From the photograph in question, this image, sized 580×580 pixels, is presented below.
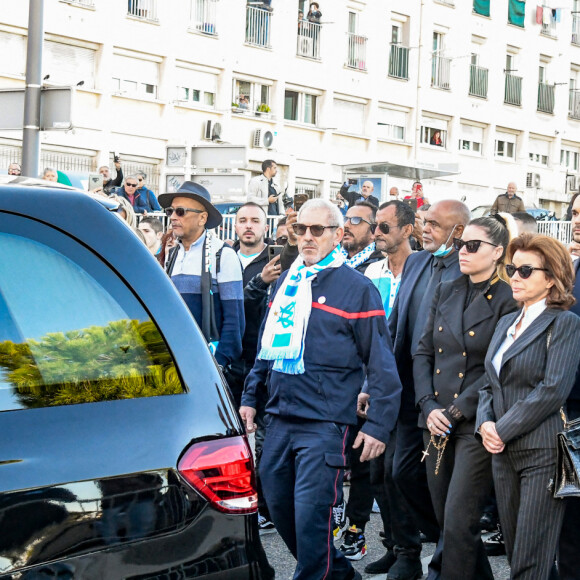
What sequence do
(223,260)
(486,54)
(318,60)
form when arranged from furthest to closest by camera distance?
(486,54) < (318,60) < (223,260)

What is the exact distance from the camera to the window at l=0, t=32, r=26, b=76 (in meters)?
26.8

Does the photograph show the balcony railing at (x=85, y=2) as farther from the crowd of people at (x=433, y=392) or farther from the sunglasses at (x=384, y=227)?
the crowd of people at (x=433, y=392)

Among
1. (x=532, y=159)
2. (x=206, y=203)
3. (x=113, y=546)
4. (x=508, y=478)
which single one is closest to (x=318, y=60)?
(x=532, y=159)

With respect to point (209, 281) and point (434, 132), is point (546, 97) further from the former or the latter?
point (209, 281)

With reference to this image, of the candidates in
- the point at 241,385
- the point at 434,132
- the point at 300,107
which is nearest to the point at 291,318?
the point at 241,385

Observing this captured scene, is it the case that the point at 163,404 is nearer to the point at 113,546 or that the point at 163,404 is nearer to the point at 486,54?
the point at 113,546

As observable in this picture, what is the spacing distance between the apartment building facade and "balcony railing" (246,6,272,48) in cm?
4

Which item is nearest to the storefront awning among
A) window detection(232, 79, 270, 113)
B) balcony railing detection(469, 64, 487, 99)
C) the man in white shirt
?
window detection(232, 79, 270, 113)

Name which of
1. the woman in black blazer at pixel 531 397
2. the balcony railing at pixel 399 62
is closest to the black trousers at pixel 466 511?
the woman in black blazer at pixel 531 397

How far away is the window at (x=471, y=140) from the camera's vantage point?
40.6 metres

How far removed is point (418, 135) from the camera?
3812cm

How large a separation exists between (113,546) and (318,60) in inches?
1305

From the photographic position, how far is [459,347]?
539 centimetres

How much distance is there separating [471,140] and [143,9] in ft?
51.1
